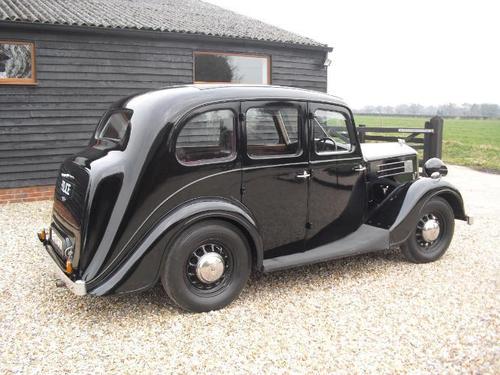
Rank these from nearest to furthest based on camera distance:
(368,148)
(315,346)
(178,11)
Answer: (315,346) < (368,148) < (178,11)

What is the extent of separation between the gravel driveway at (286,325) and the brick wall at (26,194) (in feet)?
13.1

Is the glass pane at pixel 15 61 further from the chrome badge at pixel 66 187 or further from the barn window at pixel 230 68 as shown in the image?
the chrome badge at pixel 66 187

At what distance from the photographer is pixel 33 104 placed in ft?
28.6

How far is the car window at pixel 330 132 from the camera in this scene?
4.52 m

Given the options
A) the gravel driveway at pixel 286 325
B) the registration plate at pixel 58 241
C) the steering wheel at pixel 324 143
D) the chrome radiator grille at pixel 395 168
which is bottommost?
the gravel driveway at pixel 286 325

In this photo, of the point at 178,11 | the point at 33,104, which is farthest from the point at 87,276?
the point at 178,11

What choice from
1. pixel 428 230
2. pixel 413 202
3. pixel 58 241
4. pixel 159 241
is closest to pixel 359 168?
pixel 413 202

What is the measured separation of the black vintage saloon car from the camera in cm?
358

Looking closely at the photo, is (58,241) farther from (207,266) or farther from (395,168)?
(395,168)

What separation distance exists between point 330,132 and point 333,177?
0.48 m

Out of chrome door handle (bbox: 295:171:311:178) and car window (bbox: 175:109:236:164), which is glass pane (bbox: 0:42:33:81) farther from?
chrome door handle (bbox: 295:171:311:178)

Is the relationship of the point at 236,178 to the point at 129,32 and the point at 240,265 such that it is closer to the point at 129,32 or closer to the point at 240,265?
the point at 240,265

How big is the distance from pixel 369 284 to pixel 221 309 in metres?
1.52

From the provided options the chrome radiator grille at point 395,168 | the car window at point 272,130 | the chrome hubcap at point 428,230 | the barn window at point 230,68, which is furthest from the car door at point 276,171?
the barn window at point 230,68
